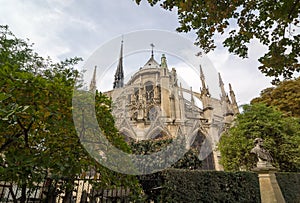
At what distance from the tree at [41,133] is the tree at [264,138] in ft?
31.5

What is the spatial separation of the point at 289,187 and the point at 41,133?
971 cm

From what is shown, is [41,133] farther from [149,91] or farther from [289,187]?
[149,91]

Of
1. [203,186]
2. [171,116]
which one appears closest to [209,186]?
[203,186]

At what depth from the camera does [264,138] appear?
11.3m

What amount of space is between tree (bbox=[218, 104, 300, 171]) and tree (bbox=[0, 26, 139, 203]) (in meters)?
9.61

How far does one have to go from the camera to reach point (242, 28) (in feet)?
13.9

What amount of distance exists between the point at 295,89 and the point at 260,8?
49.1 ft

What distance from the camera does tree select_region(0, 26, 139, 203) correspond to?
219 centimetres

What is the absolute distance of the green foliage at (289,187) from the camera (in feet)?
26.0

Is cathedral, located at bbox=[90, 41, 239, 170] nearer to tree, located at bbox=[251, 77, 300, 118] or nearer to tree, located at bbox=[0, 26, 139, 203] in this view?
tree, located at bbox=[251, 77, 300, 118]

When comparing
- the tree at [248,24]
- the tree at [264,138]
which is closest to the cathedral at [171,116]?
the tree at [264,138]

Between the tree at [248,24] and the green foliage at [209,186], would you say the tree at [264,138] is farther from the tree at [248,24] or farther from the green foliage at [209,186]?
the tree at [248,24]

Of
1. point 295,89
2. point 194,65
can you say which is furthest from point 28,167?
point 295,89

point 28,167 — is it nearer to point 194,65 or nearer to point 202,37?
point 202,37
